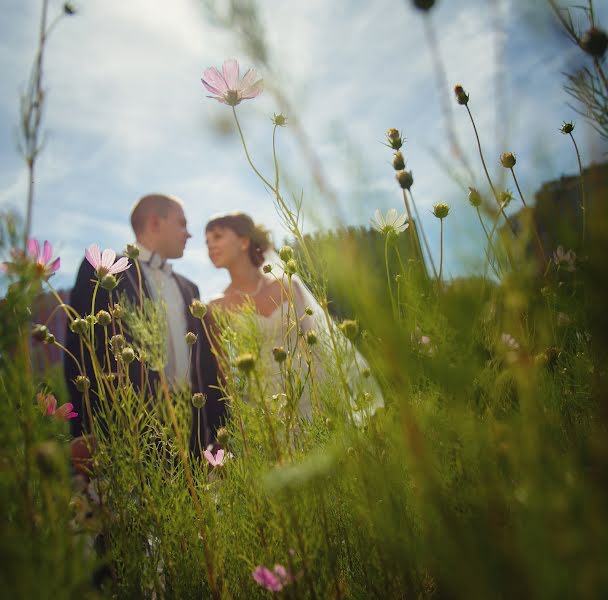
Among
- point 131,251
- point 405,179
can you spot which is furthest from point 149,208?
point 405,179

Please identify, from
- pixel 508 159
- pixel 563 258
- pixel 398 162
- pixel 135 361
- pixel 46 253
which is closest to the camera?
pixel 46 253

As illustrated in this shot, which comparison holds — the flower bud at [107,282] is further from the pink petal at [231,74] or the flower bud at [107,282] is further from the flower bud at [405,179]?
the flower bud at [405,179]

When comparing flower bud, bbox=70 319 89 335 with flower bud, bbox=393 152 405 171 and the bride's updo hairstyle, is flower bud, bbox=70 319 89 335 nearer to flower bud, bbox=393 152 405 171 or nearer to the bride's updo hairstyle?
flower bud, bbox=393 152 405 171

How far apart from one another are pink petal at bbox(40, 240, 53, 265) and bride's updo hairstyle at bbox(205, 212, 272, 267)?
236 cm

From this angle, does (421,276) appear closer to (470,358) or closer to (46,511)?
(470,358)

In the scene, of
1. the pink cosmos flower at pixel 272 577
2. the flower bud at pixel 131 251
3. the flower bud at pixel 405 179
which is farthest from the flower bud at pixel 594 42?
the flower bud at pixel 131 251

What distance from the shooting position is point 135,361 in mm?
1601

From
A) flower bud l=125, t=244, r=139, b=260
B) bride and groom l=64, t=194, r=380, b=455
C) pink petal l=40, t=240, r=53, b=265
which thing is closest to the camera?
pink petal l=40, t=240, r=53, b=265

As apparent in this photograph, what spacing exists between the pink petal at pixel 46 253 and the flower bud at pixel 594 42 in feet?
1.79

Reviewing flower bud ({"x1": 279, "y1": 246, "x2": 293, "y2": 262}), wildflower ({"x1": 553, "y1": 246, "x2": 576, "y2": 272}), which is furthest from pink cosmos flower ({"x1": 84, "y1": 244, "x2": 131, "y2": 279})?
wildflower ({"x1": 553, "y1": 246, "x2": 576, "y2": 272})

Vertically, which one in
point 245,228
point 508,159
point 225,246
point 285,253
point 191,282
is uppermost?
point 245,228

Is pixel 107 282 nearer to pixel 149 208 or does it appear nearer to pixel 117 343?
pixel 117 343

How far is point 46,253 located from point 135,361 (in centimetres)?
121

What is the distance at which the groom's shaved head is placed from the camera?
2629 mm
